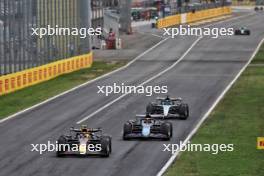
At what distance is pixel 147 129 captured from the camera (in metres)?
35.2

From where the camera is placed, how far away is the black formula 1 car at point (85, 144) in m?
31.4

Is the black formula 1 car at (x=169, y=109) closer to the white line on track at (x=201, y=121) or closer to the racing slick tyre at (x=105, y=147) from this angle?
the white line on track at (x=201, y=121)

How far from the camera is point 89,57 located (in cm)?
7194

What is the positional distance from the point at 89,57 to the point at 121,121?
31.0 m

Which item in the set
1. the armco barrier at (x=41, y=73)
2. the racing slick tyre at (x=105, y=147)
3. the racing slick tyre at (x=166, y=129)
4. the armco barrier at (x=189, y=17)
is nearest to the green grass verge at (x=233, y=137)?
the racing slick tyre at (x=166, y=129)

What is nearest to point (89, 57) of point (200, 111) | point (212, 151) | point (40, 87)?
point (40, 87)

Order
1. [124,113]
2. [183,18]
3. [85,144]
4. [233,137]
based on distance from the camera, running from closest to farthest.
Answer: [85,144], [233,137], [124,113], [183,18]

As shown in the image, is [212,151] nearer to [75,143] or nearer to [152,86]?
[75,143]

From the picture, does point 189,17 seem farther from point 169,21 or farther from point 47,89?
point 47,89

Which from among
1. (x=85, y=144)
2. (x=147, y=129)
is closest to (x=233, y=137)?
(x=147, y=129)

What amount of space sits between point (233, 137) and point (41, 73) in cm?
2630

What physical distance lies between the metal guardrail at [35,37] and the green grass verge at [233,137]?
527 inches

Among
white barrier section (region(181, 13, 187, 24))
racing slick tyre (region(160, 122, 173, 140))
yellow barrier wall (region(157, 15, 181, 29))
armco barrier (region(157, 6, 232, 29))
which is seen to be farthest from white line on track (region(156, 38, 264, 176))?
white barrier section (region(181, 13, 187, 24))

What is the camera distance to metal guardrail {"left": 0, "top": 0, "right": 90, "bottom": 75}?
2174 inches
